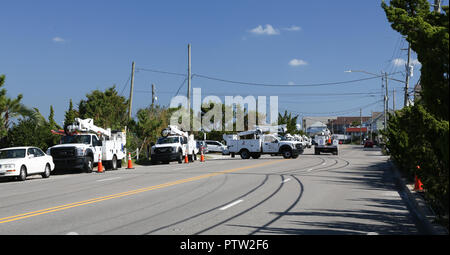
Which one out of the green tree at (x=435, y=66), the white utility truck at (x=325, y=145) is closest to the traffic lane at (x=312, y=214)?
the green tree at (x=435, y=66)

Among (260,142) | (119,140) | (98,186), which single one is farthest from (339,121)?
(98,186)

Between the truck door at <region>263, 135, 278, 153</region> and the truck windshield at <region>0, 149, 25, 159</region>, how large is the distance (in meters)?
22.4

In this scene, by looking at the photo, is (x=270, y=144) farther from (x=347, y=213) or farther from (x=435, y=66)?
(x=435, y=66)

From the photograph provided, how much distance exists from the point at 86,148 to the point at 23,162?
16.7ft

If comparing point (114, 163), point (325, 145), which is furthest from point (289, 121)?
point (114, 163)

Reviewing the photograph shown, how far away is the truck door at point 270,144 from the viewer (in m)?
41.7

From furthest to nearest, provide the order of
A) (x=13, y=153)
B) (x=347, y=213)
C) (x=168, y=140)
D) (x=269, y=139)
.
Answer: (x=269, y=139) → (x=168, y=140) → (x=13, y=153) → (x=347, y=213)

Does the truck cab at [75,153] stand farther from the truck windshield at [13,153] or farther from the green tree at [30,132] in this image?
the truck windshield at [13,153]

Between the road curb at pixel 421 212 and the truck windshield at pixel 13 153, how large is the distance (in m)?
15.4

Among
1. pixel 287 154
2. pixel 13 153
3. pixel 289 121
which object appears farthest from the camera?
pixel 289 121

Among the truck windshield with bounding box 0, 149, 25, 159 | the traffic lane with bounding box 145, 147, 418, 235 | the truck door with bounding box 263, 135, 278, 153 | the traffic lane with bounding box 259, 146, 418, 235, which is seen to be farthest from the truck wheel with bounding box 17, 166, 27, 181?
the truck door with bounding box 263, 135, 278, 153

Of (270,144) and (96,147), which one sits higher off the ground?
(270,144)

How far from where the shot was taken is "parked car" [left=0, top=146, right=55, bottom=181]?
71.5ft

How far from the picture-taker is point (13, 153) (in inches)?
902
